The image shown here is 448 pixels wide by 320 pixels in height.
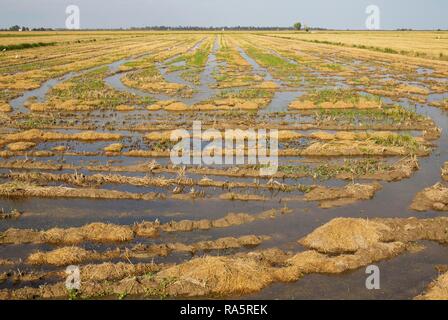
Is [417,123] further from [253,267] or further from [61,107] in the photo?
[61,107]

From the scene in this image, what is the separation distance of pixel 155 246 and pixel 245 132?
1120cm

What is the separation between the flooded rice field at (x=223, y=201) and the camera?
10.2 metres

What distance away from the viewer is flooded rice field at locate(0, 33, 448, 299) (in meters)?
10.2

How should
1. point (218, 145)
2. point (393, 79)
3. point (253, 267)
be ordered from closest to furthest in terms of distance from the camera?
1. point (253, 267)
2. point (218, 145)
3. point (393, 79)

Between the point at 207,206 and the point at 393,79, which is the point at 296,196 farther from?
the point at 393,79

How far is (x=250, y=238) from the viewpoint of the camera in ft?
39.5

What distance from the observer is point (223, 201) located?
14.7 m

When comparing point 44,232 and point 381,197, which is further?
point 381,197

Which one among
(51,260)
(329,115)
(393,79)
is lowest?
(51,260)

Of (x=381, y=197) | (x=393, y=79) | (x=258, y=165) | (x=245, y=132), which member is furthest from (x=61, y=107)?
(x=393, y=79)

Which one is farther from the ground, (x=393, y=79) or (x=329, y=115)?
(x=393, y=79)

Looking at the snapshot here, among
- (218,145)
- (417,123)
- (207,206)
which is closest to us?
(207,206)

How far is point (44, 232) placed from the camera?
12.2 meters

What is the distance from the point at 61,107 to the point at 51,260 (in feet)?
64.5
